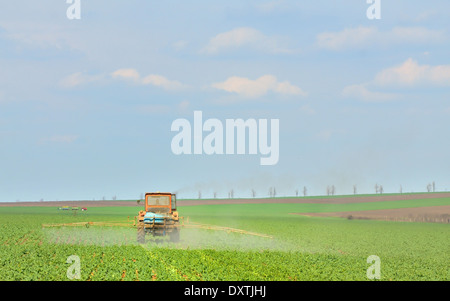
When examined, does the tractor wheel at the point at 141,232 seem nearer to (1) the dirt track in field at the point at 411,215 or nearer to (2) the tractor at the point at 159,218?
(2) the tractor at the point at 159,218

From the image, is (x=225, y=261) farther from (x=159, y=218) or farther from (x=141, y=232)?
(x=141, y=232)

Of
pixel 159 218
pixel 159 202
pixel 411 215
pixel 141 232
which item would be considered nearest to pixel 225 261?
pixel 159 218

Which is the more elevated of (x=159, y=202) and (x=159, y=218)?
(x=159, y=202)

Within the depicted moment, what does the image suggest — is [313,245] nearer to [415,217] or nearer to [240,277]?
[240,277]

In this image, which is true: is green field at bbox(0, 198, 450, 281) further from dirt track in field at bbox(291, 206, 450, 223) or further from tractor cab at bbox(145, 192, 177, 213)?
dirt track in field at bbox(291, 206, 450, 223)

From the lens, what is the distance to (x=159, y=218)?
34.3 metres

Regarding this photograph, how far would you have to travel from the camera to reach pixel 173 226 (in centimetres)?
3494

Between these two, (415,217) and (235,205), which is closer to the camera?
(415,217)

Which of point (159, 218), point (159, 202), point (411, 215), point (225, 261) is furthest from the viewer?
point (411, 215)

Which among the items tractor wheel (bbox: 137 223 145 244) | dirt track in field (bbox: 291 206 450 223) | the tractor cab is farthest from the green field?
dirt track in field (bbox: 291 206 450 223)

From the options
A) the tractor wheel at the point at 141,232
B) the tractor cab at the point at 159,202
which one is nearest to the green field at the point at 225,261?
the tractor wheel at the point at 141,232

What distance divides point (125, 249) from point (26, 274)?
8.16 meters
